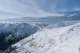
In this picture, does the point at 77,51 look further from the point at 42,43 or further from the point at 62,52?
the point at 42,43

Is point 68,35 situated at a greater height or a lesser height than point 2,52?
greater

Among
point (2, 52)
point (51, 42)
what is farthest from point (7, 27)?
point (51, 42)

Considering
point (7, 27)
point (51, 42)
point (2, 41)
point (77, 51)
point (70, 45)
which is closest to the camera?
point (77, 51)

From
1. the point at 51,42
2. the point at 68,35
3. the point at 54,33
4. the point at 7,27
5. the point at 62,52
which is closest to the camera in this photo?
the point at 62,52

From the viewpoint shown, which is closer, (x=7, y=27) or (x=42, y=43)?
(x=42, y=43)

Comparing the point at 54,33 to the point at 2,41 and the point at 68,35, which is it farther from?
the point at 2,41

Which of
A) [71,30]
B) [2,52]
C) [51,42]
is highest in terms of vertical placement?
[71,30]

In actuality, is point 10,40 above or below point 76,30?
below

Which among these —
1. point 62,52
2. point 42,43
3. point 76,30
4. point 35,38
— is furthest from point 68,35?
point 35,38

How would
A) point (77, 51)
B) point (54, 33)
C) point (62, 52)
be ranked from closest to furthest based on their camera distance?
point (77, 51), point (62, 52), point (54, 33)
